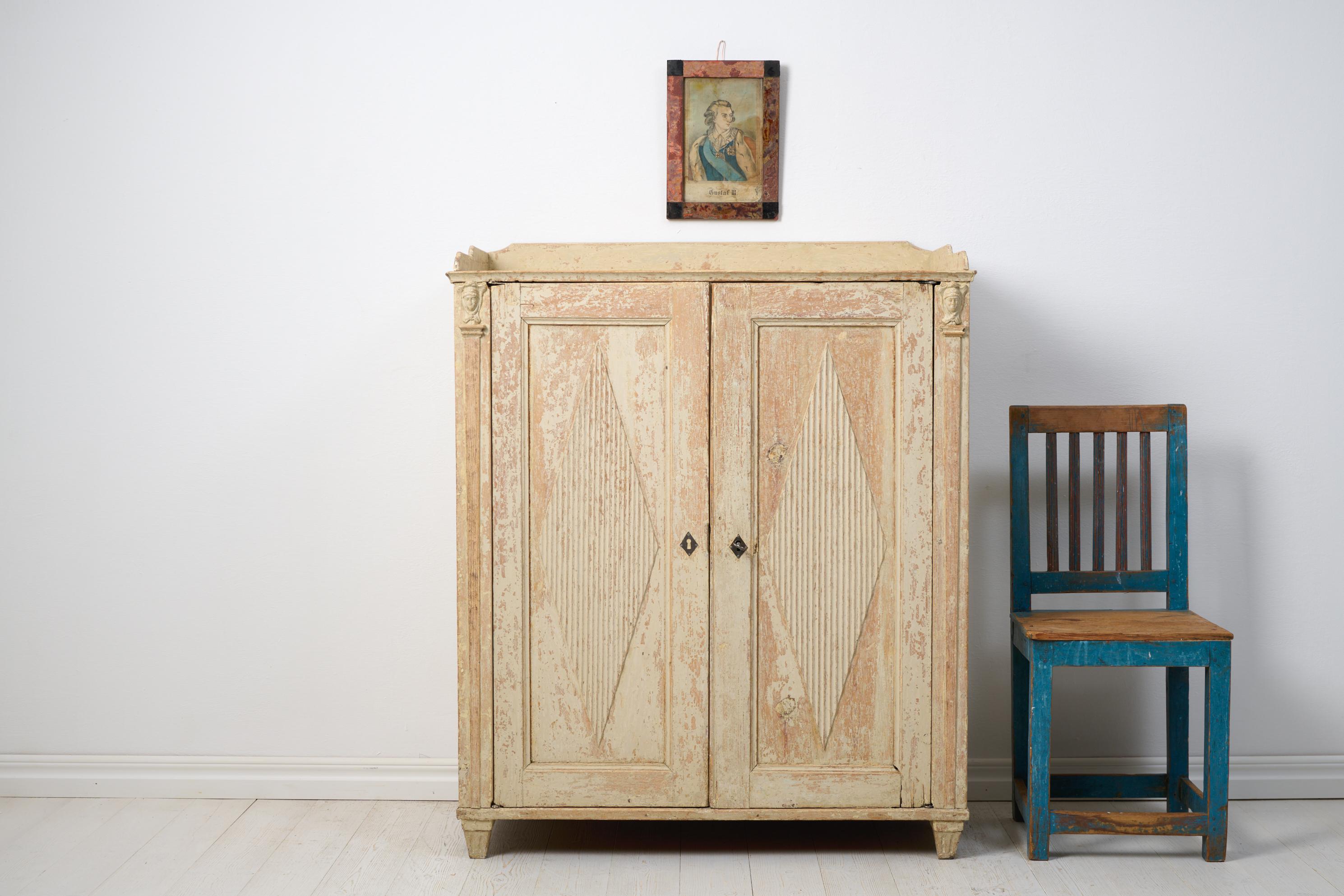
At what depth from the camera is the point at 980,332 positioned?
2.53 meters

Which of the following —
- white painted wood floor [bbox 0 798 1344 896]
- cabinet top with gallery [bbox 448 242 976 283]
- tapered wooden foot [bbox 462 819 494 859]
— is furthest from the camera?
cabinet top with gallery [bbox 448 242 976 283]

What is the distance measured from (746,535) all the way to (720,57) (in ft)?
4.63

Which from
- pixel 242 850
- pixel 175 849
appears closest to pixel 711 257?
pixel 242 850

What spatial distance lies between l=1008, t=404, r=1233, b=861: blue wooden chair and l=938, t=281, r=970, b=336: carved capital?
1.26 feet

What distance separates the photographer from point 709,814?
2119 millimetres

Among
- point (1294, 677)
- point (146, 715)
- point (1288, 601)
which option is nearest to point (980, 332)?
point (1288, 601)

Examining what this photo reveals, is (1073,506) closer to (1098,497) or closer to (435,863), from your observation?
(1098,497)

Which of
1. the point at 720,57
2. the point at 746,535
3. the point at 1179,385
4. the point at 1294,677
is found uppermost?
the point at 720,57

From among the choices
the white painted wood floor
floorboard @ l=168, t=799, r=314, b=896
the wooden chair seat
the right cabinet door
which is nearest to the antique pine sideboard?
the right cabinet door

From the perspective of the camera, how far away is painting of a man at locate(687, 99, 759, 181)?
2494 millimetres

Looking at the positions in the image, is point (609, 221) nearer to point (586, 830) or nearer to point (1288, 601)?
point (586, 830)

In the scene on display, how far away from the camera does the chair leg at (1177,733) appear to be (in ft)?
7.66

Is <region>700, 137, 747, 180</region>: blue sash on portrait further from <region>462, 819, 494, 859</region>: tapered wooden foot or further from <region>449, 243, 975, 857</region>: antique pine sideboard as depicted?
<region>462, 819, 494, 859</region>: tapered wooden foot

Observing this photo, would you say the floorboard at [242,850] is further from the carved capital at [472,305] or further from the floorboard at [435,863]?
the carved capital at [472,305]
